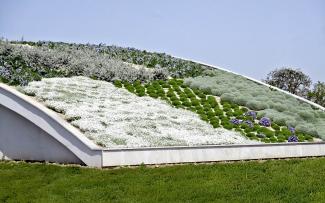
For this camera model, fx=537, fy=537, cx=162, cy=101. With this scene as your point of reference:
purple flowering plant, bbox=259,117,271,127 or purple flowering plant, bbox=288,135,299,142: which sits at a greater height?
purple flowering plant, bbox=259,117,271,127

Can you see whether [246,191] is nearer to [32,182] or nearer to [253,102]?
[32,182]

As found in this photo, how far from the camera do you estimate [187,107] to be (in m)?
18.3

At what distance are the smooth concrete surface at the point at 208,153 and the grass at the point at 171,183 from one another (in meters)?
0.45

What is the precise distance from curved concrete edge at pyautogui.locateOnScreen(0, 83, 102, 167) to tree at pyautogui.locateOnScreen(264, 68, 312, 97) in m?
32.4

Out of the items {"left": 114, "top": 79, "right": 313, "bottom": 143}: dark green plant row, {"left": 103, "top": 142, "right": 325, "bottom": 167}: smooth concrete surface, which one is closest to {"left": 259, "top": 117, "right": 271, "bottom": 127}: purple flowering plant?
{"left": 114, "top": 79, "right": 313, "bottom": 143}: dark green plant row

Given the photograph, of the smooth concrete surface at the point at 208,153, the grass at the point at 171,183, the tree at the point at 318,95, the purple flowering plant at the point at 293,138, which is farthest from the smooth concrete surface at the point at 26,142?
the tree at the point at 318,95

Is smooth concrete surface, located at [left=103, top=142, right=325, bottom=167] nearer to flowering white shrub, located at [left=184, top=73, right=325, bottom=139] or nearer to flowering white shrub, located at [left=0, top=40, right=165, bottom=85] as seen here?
flowering white shrub, located at [left=184, top=73, right=325, bottom=139]

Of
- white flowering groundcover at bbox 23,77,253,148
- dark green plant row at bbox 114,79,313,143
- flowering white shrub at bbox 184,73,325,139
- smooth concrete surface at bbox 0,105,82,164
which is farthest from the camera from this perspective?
flowering white shrub at bbox 184,73,325,139

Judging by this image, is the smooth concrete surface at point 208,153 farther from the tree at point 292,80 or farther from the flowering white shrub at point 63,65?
the tree at point 292,80

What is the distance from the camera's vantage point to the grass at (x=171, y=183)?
32.7 feet

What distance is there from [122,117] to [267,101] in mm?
6676

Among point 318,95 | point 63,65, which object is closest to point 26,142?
point 63,65

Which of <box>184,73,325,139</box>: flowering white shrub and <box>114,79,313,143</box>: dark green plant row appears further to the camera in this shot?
<box>184,73,325,139</box>: flowering white shrub

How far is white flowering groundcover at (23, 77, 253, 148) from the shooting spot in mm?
13773
